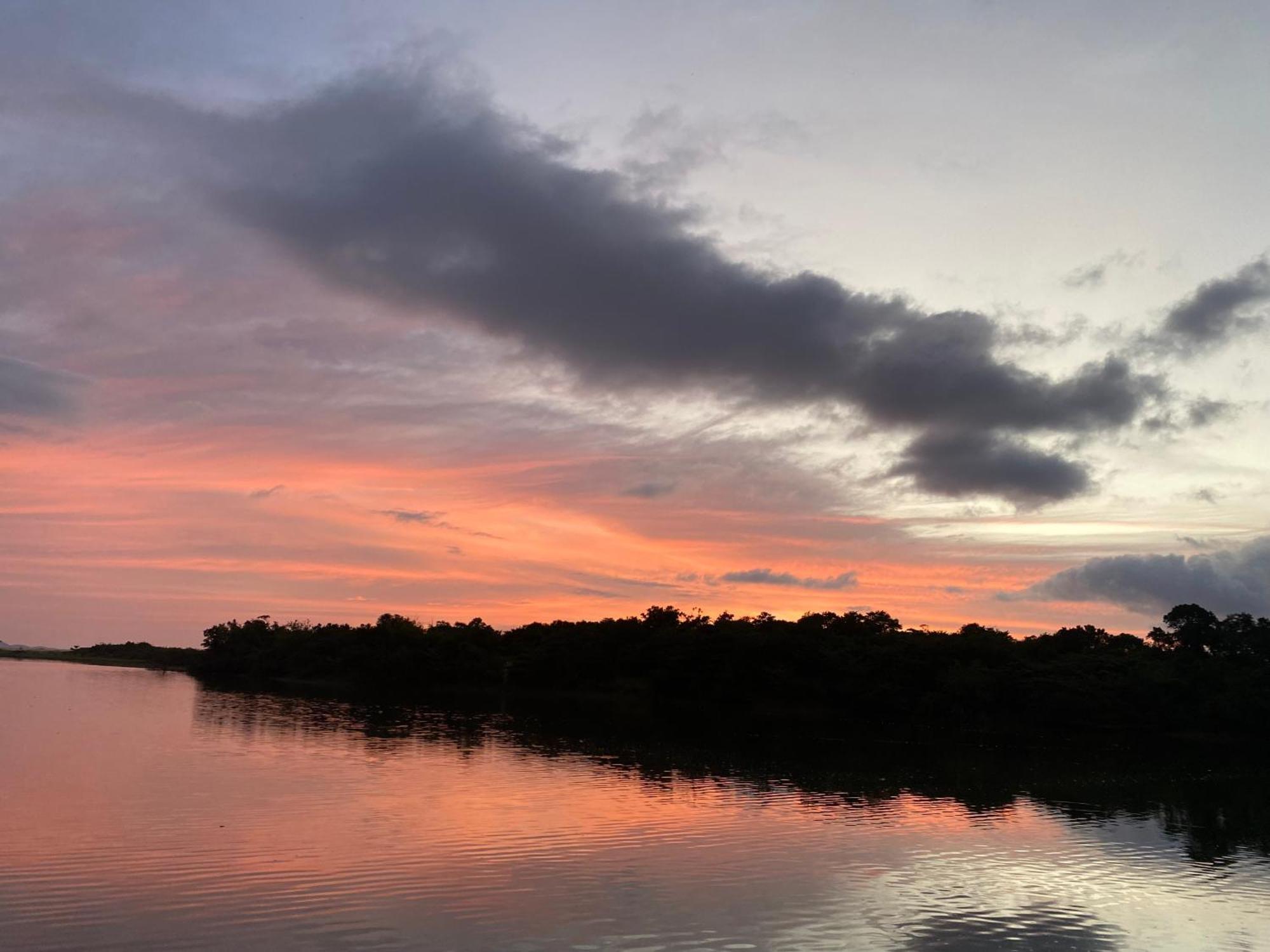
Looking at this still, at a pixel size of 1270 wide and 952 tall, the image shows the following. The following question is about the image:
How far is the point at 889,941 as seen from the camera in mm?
15336

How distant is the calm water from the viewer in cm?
1494

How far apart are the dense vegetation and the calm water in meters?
30.6

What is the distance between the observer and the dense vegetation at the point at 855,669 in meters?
65.4

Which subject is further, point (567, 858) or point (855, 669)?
point (855, 669)

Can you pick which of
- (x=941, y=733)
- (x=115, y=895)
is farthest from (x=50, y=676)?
(x=115, y=895)

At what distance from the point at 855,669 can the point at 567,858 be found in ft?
189

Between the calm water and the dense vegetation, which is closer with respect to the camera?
Answer: the calm water

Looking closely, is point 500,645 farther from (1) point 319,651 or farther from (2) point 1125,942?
(2) point 1125,942

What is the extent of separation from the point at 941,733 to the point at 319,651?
72.4m

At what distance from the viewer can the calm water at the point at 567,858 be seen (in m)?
14.9

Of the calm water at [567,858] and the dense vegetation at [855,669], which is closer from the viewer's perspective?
the calm water at [567,858]

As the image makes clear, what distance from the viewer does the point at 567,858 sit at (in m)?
20.1

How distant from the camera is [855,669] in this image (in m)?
74.2

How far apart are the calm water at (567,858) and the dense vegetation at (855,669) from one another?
101 ft
